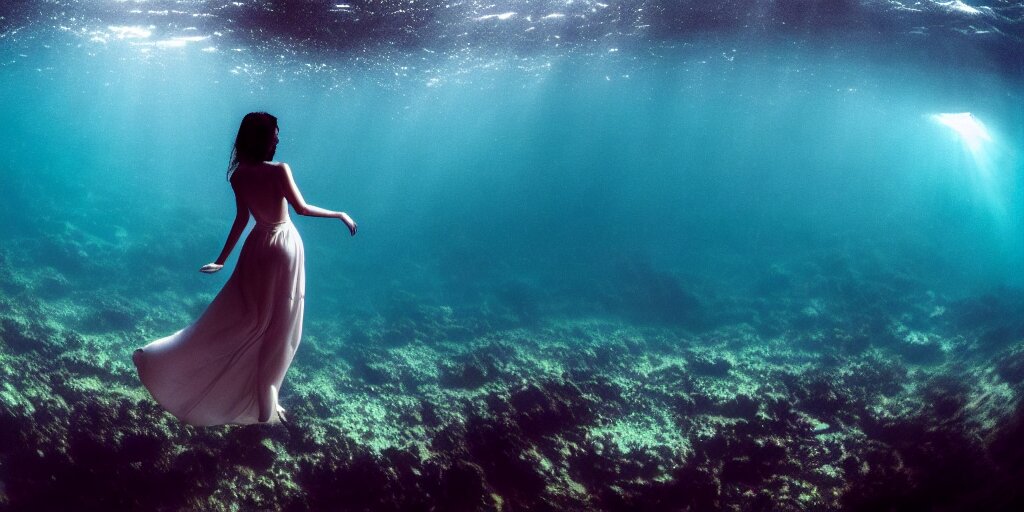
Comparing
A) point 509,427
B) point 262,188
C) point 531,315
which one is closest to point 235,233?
point 262,188

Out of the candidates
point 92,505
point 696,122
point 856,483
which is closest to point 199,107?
point 696,122

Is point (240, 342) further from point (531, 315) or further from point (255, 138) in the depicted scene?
point (531, 315)

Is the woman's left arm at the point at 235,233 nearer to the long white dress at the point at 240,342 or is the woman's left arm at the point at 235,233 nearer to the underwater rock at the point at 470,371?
the long white dress at the point at 240,342

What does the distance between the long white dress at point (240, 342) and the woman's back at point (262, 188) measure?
3.9 inches

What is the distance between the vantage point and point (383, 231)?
1476 inches

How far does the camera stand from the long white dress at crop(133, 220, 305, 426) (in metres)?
Answer: 3.22

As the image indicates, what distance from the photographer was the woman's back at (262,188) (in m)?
3.04

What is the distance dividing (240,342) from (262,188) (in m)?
1.15

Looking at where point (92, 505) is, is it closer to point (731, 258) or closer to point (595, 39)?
point (595, 39)

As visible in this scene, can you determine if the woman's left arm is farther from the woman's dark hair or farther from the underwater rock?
the underwater rock

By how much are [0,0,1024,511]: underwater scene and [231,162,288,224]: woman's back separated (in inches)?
109

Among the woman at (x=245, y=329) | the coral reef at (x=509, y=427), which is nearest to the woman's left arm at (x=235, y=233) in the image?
the woman at (x=245, y=329)

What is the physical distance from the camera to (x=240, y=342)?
3410 millimetres

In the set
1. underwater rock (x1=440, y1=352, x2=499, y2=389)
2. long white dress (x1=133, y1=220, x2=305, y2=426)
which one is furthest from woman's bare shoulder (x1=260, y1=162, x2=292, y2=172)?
underwater rock (x1=440, y1=352, x2=499, y2=389)
